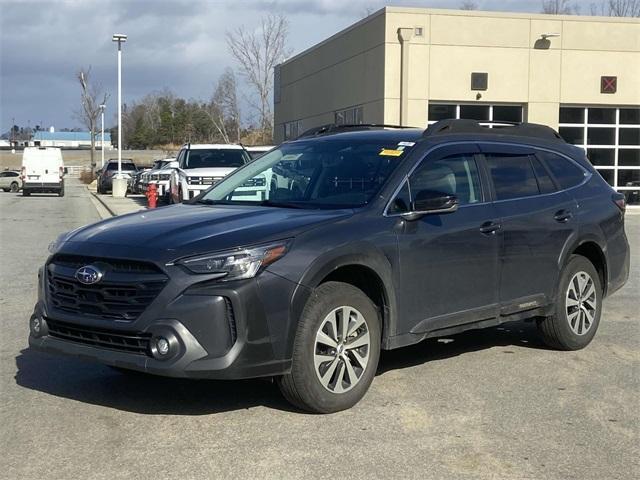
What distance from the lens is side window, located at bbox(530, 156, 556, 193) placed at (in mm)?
6895

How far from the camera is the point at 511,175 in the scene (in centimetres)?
666

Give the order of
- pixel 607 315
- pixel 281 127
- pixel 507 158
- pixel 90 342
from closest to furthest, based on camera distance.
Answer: pixel 90 342, pixel 507 158, pixel 607 315, pixel 281 127

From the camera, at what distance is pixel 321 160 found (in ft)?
20.6

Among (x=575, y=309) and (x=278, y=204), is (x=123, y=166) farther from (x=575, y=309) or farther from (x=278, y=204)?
(x=278, y=204)

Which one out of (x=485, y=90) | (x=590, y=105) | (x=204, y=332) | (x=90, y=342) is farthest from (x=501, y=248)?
(x=590, y=105)

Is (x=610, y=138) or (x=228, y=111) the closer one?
(x=610, y=138)

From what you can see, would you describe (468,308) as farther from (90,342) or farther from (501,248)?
(90,342)

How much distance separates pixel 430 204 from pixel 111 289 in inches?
87.1

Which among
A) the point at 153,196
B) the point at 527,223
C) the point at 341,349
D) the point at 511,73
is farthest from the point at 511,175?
the point at 511,73

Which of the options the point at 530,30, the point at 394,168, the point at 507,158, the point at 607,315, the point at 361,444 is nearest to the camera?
the point at 361,444

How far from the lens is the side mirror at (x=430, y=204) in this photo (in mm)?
5617

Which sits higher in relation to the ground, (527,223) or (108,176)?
(108,176)

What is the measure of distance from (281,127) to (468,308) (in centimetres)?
3364

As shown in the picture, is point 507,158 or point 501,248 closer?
point 501,248
